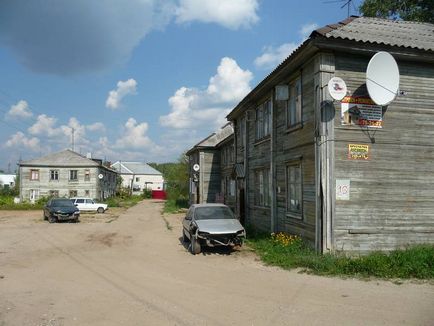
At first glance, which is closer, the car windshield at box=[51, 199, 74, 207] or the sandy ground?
the sandy ground

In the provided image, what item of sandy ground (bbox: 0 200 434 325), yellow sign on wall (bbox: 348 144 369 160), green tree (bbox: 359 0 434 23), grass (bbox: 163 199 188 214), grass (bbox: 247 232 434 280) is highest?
green tree (bbox: 359 0 434 23)

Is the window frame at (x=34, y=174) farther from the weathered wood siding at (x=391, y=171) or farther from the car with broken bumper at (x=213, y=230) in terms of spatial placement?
the weathered wood siding at (x=391, y=171)

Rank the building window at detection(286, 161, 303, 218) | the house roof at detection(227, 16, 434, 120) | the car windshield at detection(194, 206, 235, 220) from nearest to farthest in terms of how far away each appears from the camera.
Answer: the house roof at detection(227, 16, 434, 120)
the building window at detection(286, 161, 303, 218)
the car windshield at detection(194, 206, 235, 220)

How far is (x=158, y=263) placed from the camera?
12.4 m

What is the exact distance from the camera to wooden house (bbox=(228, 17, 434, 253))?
39.3ft

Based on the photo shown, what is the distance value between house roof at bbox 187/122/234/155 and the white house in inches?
2654

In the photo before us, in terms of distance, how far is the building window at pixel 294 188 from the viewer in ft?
46.2

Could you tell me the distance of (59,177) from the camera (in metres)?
54.9

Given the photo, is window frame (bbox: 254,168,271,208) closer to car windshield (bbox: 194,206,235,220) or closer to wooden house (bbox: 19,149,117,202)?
car windshield (bbox: 194,206,235,220)

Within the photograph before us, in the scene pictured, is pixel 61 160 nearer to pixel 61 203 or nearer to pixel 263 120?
pixel 61 203

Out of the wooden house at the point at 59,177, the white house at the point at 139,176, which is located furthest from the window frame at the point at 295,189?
the white house at the point at 139,176

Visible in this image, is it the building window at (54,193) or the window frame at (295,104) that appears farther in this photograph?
the building window at (54,193)

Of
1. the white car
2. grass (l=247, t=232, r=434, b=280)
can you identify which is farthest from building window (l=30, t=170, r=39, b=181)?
grass (l=247, t=232, r=434, b=280)

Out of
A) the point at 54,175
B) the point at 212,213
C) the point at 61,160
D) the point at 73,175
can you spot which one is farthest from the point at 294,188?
the point at 61,160
